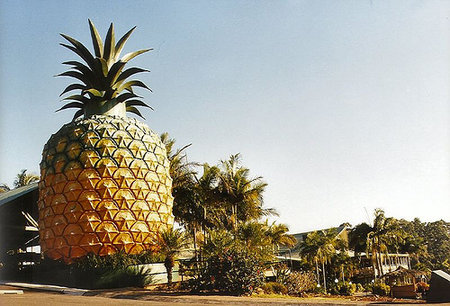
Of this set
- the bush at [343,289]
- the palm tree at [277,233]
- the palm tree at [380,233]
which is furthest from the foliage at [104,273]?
the palm tree at [380,233]

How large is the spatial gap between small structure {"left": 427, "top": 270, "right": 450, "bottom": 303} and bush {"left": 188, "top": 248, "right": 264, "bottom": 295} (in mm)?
6422

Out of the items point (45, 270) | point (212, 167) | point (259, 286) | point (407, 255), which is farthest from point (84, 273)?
point (407, 255)

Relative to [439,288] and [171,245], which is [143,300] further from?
[439,288]

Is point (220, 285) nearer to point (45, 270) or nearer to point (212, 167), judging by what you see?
point (45, 270)

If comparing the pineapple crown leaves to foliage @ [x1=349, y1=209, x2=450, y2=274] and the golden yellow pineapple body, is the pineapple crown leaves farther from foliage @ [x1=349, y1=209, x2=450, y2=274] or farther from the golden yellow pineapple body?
foliage @ [x1=349, y1=209, x2=450, y2=274]

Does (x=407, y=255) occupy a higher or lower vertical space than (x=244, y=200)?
lower

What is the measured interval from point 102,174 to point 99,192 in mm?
872

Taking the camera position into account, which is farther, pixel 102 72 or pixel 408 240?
pixel 408 240

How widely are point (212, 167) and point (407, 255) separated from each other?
39.6m

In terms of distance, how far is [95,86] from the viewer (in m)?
21.3

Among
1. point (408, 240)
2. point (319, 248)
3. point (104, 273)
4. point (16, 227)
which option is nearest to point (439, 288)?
point (104, 273)

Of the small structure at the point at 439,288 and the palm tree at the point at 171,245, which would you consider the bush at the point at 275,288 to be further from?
the small structure at the point at 439,288

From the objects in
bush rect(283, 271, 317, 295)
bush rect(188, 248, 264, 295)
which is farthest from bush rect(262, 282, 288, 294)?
bush rect(188, 248, 264, 295)

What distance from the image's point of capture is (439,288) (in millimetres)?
14508
